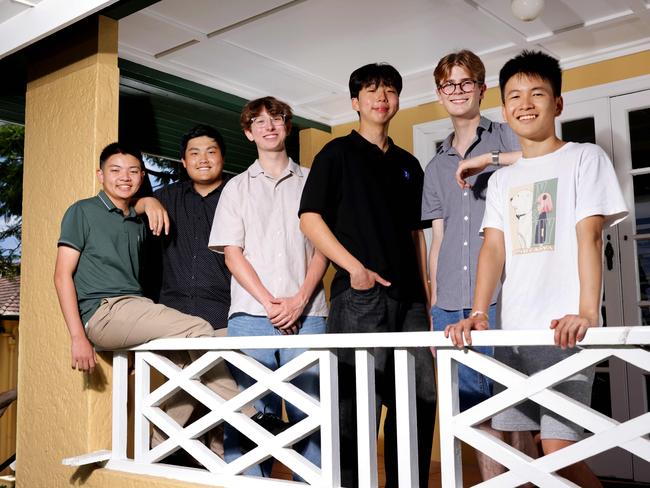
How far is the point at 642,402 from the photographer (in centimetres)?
478

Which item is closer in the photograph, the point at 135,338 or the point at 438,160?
the point at 438,160

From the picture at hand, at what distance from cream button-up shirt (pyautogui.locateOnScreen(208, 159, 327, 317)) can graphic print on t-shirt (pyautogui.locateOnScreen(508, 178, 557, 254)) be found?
1.02 metres

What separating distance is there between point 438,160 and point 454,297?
552 mm

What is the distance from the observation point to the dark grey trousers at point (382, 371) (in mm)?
2701

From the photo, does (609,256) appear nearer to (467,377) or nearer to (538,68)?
(467,377)

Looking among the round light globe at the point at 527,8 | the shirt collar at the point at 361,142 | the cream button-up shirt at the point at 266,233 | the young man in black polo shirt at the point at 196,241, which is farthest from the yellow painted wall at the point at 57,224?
the round light globe at the point at 527,8

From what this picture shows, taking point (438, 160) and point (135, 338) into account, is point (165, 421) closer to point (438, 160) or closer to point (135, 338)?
point (135, 338)

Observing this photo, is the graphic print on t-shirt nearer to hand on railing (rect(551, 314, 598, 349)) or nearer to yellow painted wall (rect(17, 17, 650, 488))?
hand on railing (rect(551, 314, 598, 349))

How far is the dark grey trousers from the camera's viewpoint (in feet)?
8.86

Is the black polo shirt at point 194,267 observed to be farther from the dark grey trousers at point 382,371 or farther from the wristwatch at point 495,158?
the wristwatch at point 495,158

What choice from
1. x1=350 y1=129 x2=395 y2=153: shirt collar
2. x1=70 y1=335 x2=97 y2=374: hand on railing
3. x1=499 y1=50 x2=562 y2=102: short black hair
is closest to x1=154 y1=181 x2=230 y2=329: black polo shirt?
x1=70 y1=335 x2=97 y2=374: hand on railing

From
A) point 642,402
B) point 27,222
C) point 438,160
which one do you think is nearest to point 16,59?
point 27,222

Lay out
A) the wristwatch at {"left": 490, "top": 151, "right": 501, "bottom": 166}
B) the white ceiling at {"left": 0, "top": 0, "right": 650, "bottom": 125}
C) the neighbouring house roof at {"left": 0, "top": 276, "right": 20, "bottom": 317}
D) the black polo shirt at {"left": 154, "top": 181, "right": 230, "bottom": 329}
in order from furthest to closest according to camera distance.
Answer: the neighbouring house roof at {"left": 0, "top": 276, "right": 20, "bottom": 317} → the white ceiling at {"left": 0, "top": 0, "right": 650, "bottom": 125} → the black polo shirt at {"left": 154, "top": 181, "right": 230, "bottom": 329} → the wristwatch at {"left": 490, "top": 151, "right": 501, "bottom": 166}

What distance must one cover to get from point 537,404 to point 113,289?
1.84 meters
